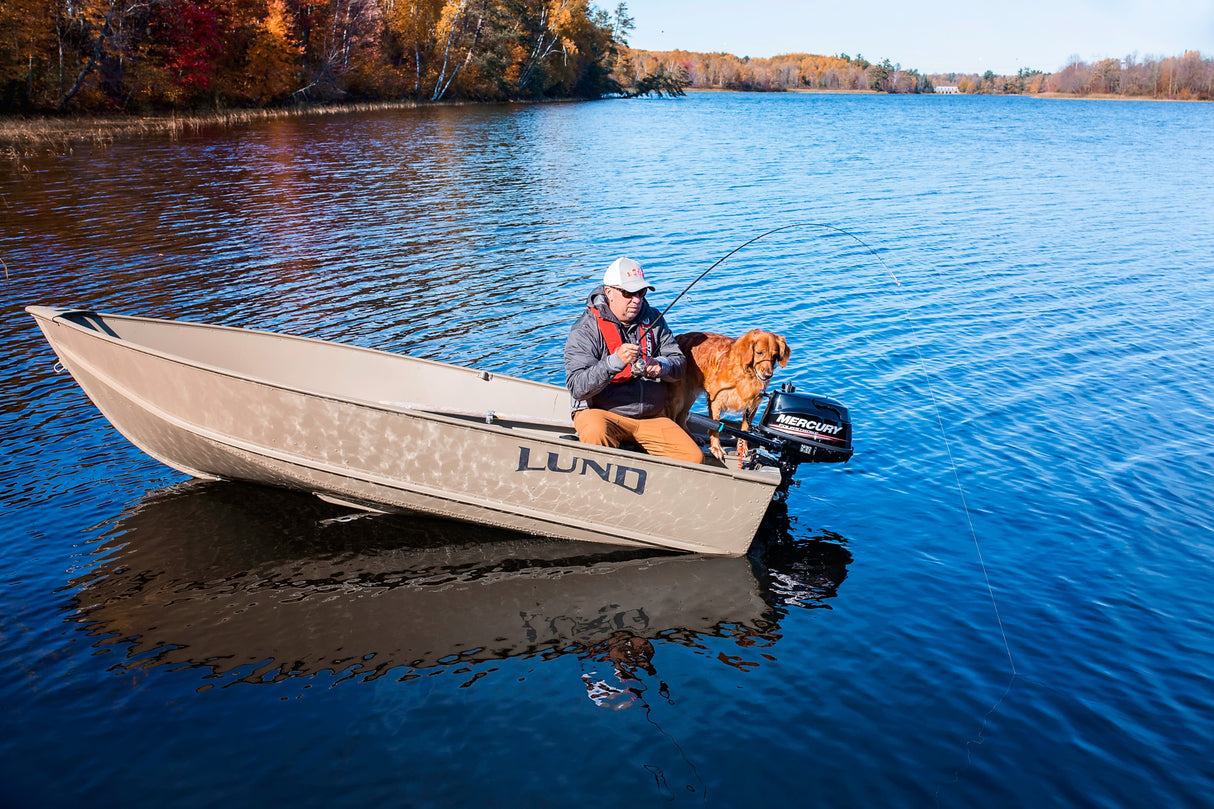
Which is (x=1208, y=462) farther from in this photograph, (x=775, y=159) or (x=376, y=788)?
(x=775, y=159)

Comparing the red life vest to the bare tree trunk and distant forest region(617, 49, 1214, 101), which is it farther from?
distant forest region(617, 49, 1214, 101)

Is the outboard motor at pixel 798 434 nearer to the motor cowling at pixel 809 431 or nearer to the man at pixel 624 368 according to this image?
the motor cowling at pixel 809 431

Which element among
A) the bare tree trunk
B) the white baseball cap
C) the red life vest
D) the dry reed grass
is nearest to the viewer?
the white baseball cap

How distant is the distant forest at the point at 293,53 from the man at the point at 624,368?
34.1 meters

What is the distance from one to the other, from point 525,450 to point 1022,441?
5405 mm

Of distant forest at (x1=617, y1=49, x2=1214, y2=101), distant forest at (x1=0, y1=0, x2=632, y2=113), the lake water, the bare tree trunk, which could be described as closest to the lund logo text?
the lake water

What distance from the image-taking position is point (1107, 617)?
564cm

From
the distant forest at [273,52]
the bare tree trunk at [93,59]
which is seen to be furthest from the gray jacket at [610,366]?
the bare tree trunk at [93,59]

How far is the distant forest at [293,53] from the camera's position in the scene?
32.3m

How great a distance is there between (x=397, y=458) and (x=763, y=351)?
2751 mm

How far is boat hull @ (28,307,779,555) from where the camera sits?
19.2ft

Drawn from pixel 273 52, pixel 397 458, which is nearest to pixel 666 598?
pixel 397 458

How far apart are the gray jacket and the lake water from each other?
3.86 ft

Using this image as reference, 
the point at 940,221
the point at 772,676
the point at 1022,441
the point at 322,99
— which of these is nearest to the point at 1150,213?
the point at 940,221
